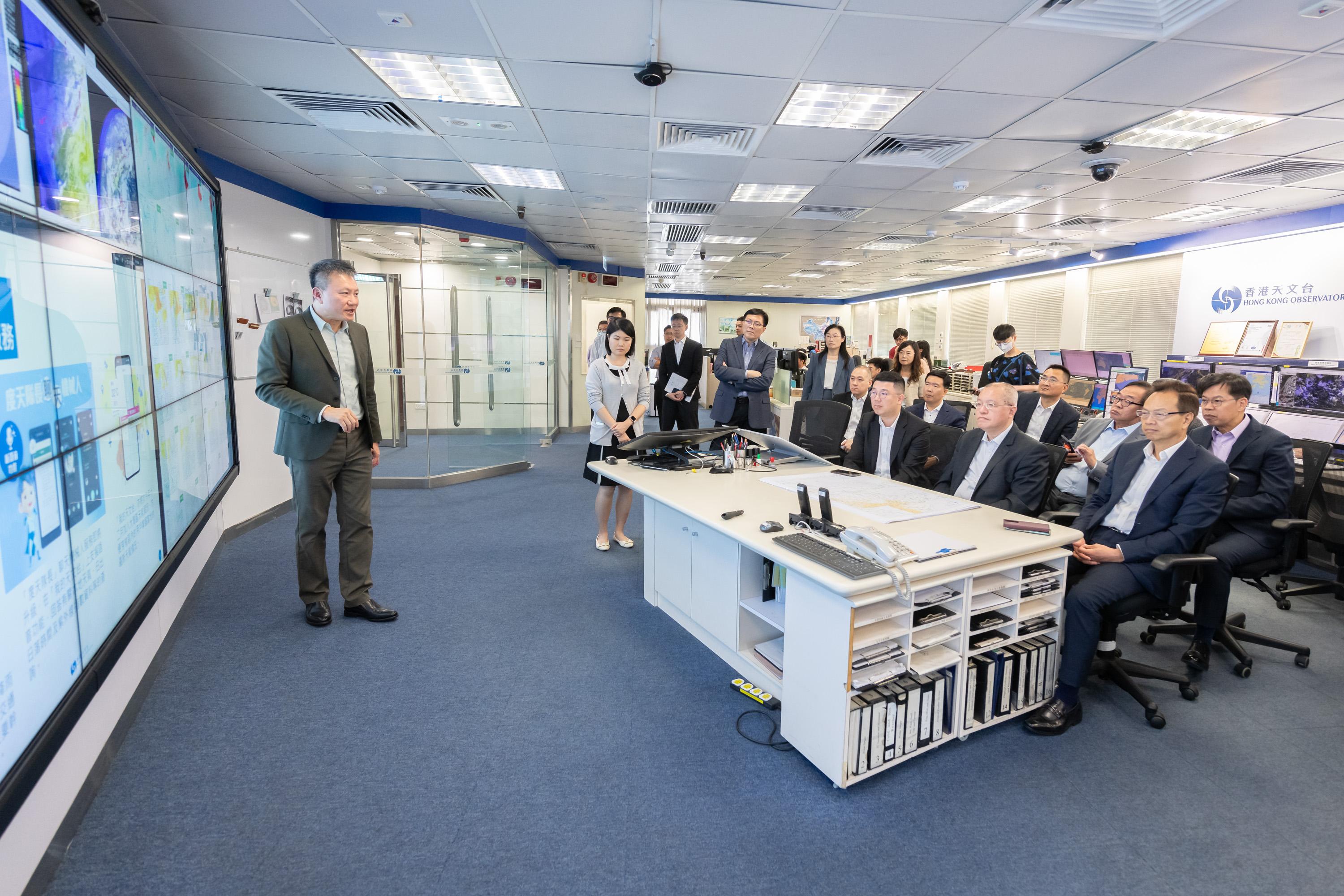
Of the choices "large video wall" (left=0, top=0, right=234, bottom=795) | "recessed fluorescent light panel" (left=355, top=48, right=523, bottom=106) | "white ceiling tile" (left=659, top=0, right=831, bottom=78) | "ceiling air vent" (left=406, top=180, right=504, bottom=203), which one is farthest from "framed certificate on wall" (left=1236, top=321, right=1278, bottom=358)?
"large video wall" (left=0, top=0, right=234, bottom=795)

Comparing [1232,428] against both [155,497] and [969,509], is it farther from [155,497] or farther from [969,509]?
[155,497]

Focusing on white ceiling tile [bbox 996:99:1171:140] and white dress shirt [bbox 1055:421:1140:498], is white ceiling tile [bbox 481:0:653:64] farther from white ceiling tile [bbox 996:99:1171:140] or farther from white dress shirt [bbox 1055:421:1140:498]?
white dress shirt [bbox 1055:421:1140:498]

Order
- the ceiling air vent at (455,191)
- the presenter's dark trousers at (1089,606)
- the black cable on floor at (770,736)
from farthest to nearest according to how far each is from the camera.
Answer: the ceiling air vent at (455,191)
the presenter's dark trousers at (1089,606)
the black cable on floor at (770,736)

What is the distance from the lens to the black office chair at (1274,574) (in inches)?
115

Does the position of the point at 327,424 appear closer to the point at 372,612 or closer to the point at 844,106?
the point at 372,612

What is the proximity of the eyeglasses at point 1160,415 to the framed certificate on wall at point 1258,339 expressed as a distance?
5324mm

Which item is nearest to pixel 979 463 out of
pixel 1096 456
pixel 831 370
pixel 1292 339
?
pixel 1096 456

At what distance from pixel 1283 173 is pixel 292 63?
6.88 m

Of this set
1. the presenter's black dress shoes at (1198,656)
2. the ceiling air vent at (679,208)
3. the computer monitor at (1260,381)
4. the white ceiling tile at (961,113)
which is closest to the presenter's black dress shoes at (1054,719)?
the presenter's black dress shoes at (1198,656)

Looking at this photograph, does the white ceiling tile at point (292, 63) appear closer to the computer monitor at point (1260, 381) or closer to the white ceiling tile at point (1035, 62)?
the white ceiling tile at point (1035, 62)

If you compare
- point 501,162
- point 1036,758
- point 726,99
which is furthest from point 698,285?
point 1036,758

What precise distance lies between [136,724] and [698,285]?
13.2 meters

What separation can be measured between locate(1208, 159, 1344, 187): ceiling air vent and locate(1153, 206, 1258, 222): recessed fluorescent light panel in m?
0.90

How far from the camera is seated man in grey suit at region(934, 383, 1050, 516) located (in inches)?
116
